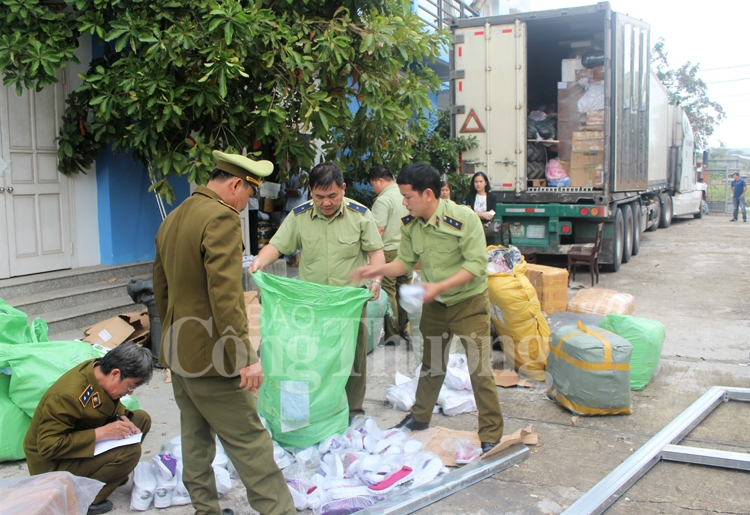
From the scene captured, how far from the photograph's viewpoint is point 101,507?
3211 millimetres

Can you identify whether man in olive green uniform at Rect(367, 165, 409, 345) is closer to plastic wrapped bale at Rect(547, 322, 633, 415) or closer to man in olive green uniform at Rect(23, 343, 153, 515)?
plastic wrapped bale at Rect(547, 322, 633, 415)

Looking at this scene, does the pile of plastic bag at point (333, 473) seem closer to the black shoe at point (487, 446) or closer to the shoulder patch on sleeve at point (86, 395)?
the black shoe at point (487, 446)

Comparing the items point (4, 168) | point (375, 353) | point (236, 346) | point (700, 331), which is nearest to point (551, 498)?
point (236, 346)

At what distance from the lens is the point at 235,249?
8.70 ft

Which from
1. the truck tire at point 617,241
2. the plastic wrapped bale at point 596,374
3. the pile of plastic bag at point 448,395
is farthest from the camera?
the truck tire at point 617,241

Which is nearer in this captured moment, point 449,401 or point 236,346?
point 236,346

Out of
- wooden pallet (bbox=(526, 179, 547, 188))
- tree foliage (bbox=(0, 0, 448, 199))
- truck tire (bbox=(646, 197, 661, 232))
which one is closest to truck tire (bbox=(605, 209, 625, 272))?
wooden pallet (bbox=(526, 179, 547, 188))

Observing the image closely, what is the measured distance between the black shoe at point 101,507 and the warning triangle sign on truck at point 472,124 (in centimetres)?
743

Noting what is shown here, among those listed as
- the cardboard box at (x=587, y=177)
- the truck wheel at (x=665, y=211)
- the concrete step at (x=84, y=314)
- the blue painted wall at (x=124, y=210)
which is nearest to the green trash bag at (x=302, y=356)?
the concrete step at (x=84, y=314)

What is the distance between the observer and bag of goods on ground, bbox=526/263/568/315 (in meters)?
6.53

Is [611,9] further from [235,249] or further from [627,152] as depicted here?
[235,249]

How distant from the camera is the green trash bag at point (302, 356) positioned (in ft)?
12.1

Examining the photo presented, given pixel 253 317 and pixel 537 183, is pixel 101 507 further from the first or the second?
pixel 537 183

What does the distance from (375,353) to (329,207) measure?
2.24 m
